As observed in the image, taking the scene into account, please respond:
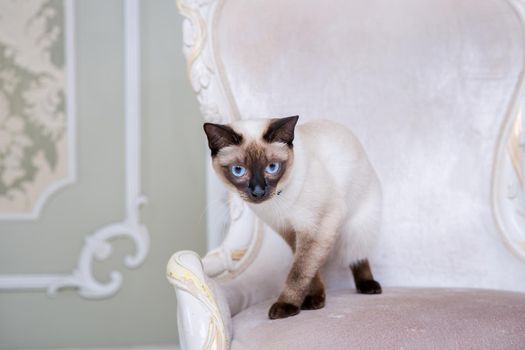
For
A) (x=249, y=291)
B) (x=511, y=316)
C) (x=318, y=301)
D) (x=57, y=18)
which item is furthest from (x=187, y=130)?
(x=511, y=316)

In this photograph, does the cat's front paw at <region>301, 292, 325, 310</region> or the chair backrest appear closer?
the cat's front paw at <region>301, 292, 325, 310</region>

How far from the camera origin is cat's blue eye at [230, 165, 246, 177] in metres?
0.85

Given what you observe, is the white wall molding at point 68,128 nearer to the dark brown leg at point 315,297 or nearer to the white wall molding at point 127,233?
the white wall molding at point 127,233

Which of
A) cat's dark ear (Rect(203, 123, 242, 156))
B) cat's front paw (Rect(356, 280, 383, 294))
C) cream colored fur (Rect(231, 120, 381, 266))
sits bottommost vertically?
cat's front paw (Rect(356, 280, 383, 294))

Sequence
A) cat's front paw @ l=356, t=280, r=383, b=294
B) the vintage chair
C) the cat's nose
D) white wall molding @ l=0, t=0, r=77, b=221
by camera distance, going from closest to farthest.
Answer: the cat's nose → cat's front paw @ l=356, t=280, r=383, b=294 → the vintage chair → white wall molding @ l=0, t=0, r=77, b=221

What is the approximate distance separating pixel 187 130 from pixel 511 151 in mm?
972

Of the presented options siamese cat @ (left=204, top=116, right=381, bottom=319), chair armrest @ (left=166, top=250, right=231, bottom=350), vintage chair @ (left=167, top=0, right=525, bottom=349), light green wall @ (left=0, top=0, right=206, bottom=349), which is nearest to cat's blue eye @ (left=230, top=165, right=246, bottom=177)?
siamese cat @ (left=204, top=116, right=381, bottom=319)

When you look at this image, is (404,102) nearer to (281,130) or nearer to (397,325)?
(281,130)

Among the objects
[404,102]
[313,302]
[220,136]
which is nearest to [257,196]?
[220,136]

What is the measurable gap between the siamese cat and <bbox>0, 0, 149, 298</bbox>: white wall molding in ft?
2.70

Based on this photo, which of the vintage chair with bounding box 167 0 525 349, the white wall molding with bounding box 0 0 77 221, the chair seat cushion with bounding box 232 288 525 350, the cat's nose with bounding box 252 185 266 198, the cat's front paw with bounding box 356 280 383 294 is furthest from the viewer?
the white wall molding with bounding box 0 0 77 221

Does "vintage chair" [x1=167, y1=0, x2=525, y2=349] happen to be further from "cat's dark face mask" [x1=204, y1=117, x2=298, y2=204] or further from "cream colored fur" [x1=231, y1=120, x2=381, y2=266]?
"cat's dark face mask" [x1=204, y1=117, x2=298, y2=204]

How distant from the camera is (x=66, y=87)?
1695 mm

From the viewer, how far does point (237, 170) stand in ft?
2.82
